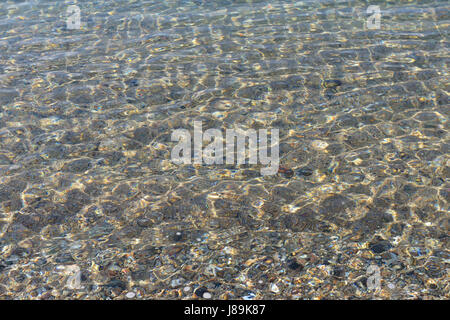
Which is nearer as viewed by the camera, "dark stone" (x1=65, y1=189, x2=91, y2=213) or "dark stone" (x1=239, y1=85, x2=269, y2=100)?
"dark stone" (x1=65, y1=189, x2=91, y2=213)

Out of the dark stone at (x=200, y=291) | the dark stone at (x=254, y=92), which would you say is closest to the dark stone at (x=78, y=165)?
the dark stone at (x=200, y=291)

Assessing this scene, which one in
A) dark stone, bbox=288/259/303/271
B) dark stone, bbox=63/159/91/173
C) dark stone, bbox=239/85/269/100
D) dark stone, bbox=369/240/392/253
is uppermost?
dark stone, bbox=239/85/269/100

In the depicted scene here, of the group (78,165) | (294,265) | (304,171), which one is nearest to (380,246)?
(294,265)

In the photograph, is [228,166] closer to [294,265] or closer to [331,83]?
[294,265]

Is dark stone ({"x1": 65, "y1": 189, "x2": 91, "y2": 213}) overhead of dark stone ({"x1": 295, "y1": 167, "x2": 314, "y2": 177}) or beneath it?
overhead

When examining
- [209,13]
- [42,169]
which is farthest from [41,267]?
[209,13]

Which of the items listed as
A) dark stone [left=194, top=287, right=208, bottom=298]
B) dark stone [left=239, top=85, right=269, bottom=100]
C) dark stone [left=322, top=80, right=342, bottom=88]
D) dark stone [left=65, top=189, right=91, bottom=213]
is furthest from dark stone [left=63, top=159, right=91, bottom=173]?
dark stone [left=322, top=80, right=342, bottom=88]

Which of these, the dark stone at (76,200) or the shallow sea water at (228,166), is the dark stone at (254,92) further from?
the dark stone at (76,200)

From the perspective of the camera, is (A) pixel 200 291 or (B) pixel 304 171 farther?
(B) pixel 304 171

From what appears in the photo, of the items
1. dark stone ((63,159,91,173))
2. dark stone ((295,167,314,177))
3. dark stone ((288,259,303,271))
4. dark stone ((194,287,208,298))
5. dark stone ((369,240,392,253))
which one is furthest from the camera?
dark stone ((63,159,91,173))

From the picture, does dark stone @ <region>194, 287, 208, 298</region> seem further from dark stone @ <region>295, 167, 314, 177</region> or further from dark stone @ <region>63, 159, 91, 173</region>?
dark stone @ <region>63, 159, 91, 173</region>

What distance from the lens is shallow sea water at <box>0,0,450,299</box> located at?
479 centimetres

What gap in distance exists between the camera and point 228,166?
20.9 ft

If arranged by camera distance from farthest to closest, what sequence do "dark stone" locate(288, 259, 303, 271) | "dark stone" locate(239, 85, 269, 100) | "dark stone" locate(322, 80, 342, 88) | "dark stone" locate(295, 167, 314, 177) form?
"dark stone" locate(322, 80, 342, 88), "dark stone" locate(239, 85, 269, 100), "dark stone" locate(295, 167, 314, 177), "dark stone" locate(288, 259, 303, 271)
